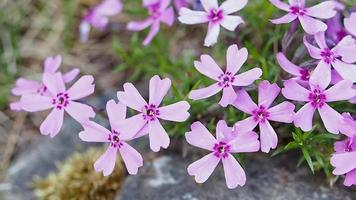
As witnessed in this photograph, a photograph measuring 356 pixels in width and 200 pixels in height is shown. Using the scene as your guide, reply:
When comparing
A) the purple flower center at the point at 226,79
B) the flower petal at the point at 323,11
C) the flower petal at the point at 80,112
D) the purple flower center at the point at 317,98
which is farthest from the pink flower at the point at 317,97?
the flower petal at the point at 80,112

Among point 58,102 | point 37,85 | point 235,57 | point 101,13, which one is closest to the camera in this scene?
point 235,57

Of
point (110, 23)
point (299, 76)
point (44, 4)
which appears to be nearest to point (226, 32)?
point (299, 76)

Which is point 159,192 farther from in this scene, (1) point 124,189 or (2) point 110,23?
(2) point 110,23

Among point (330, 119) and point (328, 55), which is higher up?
point (328, 55)

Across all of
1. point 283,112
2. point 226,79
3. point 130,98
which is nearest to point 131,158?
point 130,98

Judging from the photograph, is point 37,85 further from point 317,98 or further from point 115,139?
point 317,98

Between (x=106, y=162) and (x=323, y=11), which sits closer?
(x=106, y=162)
